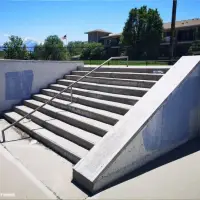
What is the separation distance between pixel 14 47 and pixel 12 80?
47.7ft

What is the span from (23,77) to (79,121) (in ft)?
13.3

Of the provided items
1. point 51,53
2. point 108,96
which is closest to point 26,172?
point 108,96

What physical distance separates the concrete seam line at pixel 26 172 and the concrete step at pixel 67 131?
1.21 m

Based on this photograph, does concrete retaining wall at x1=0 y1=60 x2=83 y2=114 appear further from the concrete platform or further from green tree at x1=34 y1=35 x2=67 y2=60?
green tree at x1=34 y1=35 x2=67 y2=60

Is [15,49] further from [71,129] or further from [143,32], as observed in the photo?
[143,32]

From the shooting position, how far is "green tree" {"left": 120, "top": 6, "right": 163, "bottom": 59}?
33.0 metres

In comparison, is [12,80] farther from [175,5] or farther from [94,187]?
[175,5]

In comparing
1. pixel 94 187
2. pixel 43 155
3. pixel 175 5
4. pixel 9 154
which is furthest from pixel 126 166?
pixel 175 5

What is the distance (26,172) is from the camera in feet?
13.7

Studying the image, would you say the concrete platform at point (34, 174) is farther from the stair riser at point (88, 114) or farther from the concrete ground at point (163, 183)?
the stair riser at point (88, 114)

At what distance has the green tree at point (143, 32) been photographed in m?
33.0

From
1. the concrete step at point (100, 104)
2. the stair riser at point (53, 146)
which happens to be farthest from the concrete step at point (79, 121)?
the stair riser at point (53, 146)

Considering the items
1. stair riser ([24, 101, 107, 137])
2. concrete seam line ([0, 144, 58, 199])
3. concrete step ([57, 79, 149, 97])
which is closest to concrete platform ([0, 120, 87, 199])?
concrete seam line ([0, 144, 58, 199])

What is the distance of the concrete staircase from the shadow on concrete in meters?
0.97
